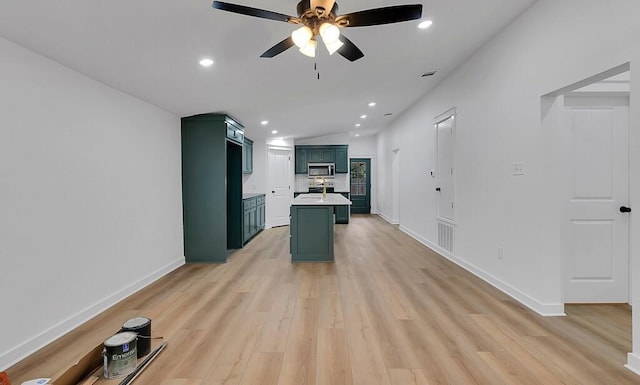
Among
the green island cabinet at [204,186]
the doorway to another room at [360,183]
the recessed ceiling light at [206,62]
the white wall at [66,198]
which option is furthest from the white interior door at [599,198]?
the doorway to another room at [360,183]

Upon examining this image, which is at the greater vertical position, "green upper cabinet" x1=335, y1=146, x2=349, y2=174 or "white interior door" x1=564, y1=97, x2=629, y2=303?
"green upper cabinet" x1=335, y1=146, x2=349, y2=174

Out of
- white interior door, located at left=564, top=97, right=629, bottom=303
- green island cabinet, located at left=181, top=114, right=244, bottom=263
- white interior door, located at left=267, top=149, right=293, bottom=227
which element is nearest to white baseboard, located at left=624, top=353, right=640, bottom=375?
white interior door, located at left=564, top=97, right=629, bottom=303

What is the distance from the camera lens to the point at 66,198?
2572 millimetres

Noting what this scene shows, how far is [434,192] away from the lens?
5352 millimetres

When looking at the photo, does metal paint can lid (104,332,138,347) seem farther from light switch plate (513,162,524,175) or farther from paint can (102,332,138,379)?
light switch plate (513,162,524,175)

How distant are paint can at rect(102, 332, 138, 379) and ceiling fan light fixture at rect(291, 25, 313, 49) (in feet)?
7.50

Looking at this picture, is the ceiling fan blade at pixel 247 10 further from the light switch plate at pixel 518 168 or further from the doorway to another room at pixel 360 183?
the doorway to another room at pixel 360 183

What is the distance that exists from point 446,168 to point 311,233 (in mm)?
2360

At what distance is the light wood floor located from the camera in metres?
1.96

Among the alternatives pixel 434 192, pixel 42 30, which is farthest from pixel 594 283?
pixel 42 30

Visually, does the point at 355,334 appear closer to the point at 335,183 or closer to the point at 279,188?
the point at 279,188

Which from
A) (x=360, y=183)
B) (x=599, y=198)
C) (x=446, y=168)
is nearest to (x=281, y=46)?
(x=599, y=198)

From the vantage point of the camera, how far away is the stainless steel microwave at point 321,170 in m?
8.98

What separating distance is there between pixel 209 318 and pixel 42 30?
2.48 m
